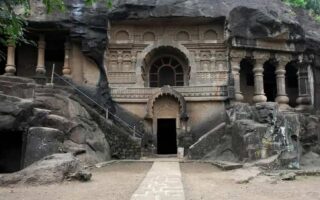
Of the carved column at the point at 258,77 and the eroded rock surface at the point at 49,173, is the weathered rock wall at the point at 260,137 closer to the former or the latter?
the carved column at the point at 258,77

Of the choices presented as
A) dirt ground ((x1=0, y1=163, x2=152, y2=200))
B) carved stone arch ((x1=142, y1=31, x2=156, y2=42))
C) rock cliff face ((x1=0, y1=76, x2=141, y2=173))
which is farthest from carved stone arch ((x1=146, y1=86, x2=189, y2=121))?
dirt ground ((x1=0, y1=163, x2=152, y2=200))

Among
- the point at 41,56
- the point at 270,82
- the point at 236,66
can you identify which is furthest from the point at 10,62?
the point at 270,82

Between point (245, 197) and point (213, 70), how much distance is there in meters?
14.4


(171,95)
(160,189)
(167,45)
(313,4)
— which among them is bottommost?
(160,189)

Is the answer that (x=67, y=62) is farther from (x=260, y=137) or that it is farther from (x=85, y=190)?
(x=85, y=190)

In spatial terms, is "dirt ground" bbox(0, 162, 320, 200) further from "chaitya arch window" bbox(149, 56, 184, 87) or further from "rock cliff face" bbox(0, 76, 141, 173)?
"chaitya arch window" bbox(149, 56, 184, 87)

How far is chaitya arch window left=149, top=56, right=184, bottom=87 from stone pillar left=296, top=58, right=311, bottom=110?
7.18 metres

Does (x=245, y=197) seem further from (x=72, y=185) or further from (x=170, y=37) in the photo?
(x=170, y=37)

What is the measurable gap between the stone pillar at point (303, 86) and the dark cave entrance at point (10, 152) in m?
15.8

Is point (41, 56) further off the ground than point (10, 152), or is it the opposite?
point (41, 56)

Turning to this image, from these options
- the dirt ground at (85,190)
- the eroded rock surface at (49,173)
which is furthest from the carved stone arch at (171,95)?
the eroded rock surface at (49,173)

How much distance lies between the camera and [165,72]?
75.9 ft

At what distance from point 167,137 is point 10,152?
10825mm

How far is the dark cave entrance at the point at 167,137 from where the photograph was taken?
22628 mm
